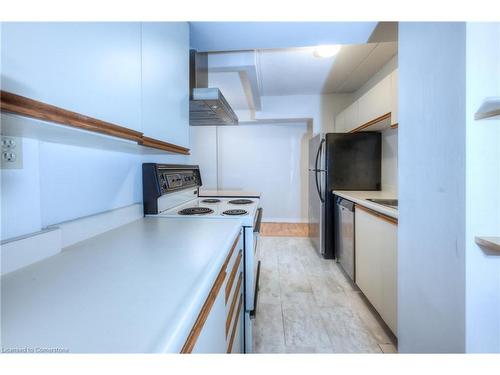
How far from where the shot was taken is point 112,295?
1.67 ft

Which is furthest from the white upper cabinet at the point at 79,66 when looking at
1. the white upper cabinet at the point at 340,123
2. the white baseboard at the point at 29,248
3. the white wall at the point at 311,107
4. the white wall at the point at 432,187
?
the white wall at the point at 311,107

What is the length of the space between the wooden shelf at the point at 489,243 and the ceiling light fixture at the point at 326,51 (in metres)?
2.19

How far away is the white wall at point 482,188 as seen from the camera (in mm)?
760

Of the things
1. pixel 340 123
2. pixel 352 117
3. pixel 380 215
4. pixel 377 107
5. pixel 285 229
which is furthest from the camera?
pixel 285 229

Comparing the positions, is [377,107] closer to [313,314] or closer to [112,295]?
[313,314]

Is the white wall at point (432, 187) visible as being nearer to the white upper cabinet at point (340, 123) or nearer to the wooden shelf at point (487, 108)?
the wooden shelf at point (487, 108)

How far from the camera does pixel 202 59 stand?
1.97 m

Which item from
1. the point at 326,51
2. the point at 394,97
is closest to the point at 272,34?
the point at 326,51

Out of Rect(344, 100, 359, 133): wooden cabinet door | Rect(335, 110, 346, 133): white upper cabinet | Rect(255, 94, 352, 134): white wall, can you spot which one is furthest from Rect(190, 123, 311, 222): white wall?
Rect(344, 100, 359, 133): wooden cabinet door

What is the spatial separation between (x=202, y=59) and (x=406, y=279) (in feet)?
6.86

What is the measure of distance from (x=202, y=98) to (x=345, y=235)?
1.94 m
